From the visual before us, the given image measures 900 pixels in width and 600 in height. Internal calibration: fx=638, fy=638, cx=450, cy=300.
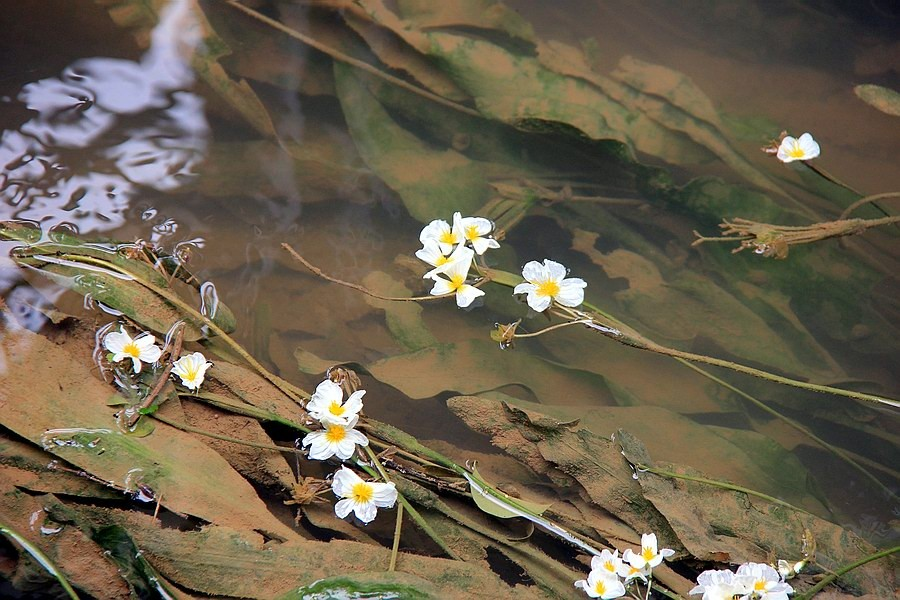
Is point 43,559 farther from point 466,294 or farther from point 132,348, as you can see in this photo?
point 466,294

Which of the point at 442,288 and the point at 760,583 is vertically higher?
the point at 442,288

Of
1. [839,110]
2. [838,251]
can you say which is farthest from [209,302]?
[839,110]

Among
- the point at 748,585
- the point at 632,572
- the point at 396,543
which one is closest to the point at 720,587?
the point at 748,585

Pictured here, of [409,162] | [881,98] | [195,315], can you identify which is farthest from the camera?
[409,162]

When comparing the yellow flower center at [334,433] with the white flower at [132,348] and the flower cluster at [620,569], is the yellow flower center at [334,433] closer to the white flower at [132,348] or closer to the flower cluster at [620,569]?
the white flower at [132,348]

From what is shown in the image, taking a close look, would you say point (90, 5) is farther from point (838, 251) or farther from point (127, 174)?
point (838, 251)

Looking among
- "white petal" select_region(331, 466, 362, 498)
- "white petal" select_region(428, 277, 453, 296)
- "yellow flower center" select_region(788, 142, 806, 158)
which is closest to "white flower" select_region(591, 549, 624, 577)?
"white petal" select_region(331, 466, 362, 498)
